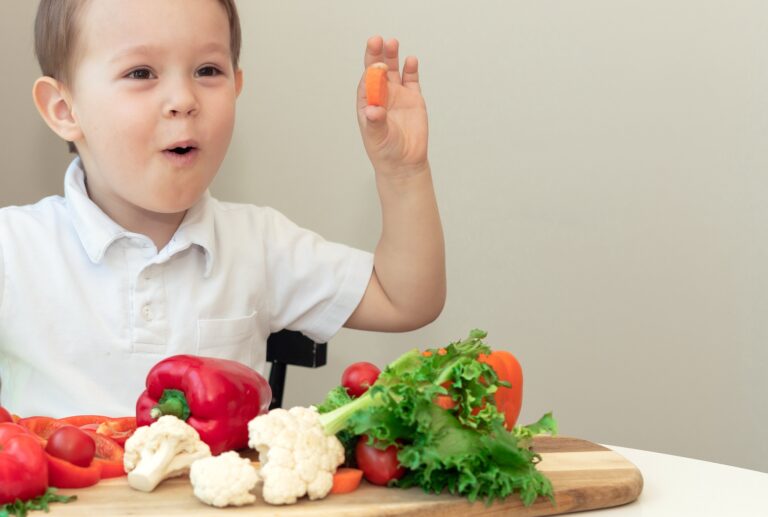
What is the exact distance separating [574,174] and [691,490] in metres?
0.92

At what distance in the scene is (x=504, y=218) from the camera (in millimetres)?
1941

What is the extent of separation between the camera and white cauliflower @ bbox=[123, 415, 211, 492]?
0.94m

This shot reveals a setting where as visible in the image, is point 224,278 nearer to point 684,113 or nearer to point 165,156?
point 165,156

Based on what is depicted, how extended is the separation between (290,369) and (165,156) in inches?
31.4

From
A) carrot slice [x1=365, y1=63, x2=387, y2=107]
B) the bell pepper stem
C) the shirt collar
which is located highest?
carrot slice [x1=365, y1=63, x2=387, y2=107]

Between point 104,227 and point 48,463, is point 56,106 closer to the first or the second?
point 104,227

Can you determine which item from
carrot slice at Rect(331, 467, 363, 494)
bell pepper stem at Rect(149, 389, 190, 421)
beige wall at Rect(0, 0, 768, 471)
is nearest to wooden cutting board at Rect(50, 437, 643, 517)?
carrot slice at Rect(331, 467, 363, 494)

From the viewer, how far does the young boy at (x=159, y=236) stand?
1363 mm

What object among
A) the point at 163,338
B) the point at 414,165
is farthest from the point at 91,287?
the point at 414,165

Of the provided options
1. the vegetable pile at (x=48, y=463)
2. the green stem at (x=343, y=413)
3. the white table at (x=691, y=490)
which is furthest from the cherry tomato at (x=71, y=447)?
the white table at (x=691, y=490)

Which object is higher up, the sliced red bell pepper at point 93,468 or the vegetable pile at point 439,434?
the vegetable pile at point 439,434

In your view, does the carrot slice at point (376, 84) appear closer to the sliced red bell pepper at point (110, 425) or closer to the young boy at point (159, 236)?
the young boy at point (159, 236)

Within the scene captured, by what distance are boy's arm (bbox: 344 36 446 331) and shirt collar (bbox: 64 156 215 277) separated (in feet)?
0.85

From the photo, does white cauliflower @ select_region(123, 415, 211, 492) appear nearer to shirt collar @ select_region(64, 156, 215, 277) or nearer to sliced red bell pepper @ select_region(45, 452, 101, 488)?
sliced red bell pepper @ select_region(45, 452, 101, 488)
